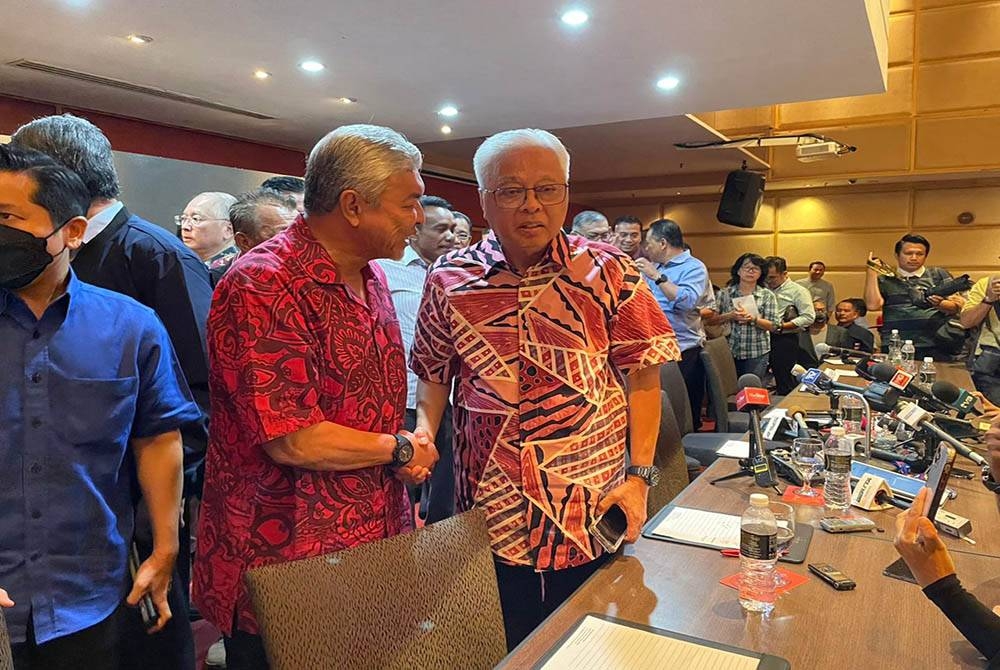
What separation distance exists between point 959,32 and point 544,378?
31.3ft

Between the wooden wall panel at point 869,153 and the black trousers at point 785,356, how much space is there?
12.1ft

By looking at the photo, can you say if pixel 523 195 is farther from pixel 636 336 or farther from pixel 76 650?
pixel 76 650

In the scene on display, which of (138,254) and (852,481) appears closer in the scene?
(138,254)

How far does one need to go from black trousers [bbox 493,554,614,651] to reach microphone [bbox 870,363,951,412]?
5.23 ft

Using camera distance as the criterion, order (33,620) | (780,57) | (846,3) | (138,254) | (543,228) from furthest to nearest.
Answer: (780,57) → (846,3) → (138,254) → (543,228) → (33,620)

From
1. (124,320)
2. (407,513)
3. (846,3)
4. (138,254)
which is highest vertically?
(846,3)

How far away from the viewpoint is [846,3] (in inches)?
133

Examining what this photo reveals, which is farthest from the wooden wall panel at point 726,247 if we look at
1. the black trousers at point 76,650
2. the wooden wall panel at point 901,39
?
the black trousers at point 76,650

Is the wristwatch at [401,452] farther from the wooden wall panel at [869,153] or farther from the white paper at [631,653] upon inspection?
the wooden wall panel at [869,153]

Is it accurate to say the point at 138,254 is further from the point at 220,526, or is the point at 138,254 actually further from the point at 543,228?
the point at 543,228

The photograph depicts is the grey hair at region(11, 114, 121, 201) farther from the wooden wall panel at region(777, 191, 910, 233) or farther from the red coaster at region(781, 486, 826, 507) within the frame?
the wooden wall panel at region(777, 191, 910, 233)

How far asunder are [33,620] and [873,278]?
5693 mm

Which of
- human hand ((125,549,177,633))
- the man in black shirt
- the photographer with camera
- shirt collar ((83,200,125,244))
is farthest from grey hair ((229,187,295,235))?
the photographer with camera

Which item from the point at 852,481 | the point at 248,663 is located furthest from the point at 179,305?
the point at 852,481
